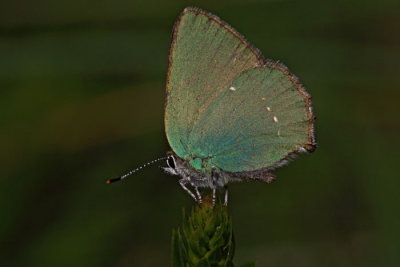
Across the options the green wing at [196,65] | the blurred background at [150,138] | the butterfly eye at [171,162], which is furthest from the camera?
the blurred background at [150,138]

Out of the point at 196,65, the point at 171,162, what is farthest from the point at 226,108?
the point at 171,162

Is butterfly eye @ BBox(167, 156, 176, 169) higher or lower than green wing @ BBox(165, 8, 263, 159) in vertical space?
lower

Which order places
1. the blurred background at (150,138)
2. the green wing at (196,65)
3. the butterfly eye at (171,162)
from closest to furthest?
the green wing at (196,65)
the butterfly eye at (171,162)
the blurred background at (150,138)

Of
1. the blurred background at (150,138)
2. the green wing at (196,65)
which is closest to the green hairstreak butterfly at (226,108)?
the green wing at (196,65)

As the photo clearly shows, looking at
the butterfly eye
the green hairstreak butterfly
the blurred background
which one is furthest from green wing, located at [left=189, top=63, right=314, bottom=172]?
the blurred background

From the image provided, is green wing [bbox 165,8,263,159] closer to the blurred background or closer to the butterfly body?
the butterfly body

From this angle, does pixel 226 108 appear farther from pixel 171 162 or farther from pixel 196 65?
pixel 171 162

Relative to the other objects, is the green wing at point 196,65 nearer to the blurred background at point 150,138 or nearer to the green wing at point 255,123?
the green wing at point 255,123
